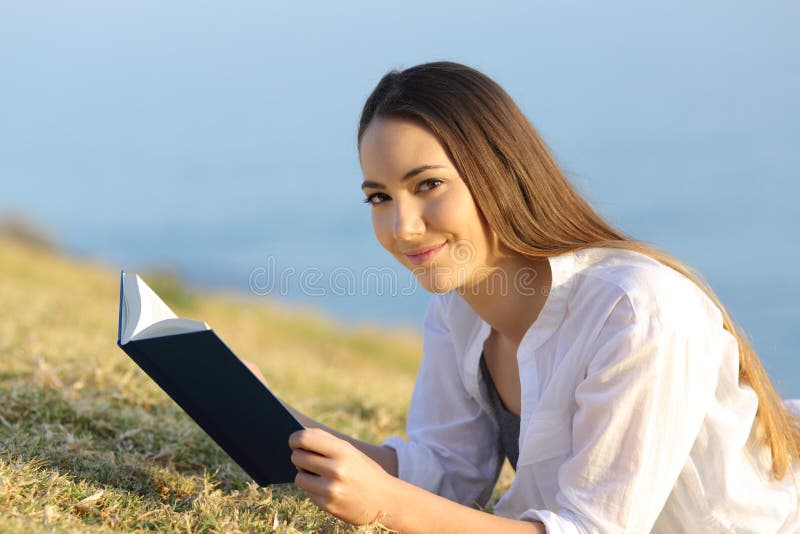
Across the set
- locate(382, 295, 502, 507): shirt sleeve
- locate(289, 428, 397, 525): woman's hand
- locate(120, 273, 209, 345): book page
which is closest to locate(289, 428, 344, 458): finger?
locate(289, 428, 397, 525): woman's hand

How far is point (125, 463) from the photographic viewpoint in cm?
296

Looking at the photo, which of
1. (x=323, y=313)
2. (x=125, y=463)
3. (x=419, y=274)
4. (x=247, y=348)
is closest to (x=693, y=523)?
(x=419, y=274)

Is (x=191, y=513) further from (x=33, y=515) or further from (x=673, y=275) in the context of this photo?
(x=673, y=275)

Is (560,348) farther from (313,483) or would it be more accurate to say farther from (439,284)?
(313,483)

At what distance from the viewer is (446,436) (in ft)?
10.6

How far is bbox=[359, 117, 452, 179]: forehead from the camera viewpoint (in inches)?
103

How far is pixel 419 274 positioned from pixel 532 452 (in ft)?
1.92

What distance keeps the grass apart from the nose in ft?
2.52

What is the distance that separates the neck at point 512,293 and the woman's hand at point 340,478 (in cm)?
66

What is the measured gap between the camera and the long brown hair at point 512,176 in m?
2.64

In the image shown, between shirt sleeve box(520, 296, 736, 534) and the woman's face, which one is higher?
the woman's face

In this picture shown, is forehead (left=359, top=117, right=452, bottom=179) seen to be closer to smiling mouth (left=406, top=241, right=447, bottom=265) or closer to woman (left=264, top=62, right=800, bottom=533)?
woman (left=264, top=62, right=800, bottom=533)

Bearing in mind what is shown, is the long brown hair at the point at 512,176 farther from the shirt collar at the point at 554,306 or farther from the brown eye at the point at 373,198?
the brown eye at the point at 373,198

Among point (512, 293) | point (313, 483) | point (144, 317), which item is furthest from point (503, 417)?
point (144, 317)
